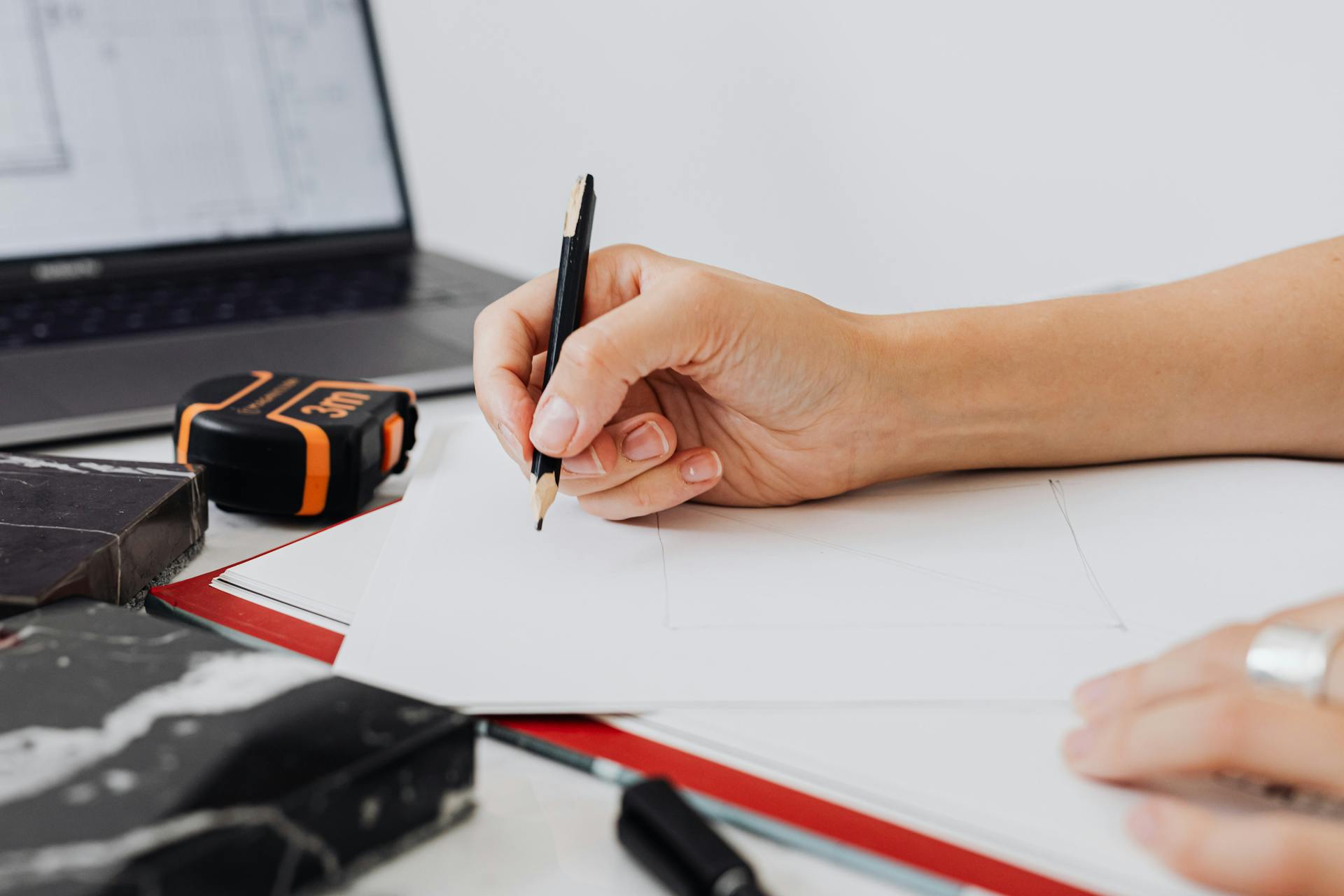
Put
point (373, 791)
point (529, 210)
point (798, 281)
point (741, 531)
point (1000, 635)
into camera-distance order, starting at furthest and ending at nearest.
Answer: point (529, 210) → point (798, 281) → point (741, 531) → point (1000, 635) → point (373, 791)

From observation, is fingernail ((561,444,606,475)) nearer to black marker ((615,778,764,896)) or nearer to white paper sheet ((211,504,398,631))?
white paper sheet ((211,504,398,631))

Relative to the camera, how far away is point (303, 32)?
1099 mm

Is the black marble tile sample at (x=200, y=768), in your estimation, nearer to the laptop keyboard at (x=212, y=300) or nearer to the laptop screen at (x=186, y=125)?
the laptop keyboard at (x=212, y=300)

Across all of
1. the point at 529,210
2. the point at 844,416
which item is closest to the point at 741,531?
the point at 844,416

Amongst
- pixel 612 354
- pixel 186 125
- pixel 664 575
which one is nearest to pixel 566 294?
pixel 612 354

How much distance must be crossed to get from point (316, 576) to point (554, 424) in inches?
5.1

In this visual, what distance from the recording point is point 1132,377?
617 mm

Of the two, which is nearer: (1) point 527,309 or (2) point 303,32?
(1) point 527,309

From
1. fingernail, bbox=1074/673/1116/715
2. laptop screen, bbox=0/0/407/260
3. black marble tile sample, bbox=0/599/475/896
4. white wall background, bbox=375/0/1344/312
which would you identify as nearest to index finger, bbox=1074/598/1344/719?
fingernail, bbox=1074/673/1116/715

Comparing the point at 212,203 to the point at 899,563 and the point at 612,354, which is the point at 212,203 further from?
the point at 899,563

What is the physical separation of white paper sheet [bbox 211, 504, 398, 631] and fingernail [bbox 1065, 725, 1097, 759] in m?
0.29

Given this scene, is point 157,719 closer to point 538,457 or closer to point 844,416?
point 538,457

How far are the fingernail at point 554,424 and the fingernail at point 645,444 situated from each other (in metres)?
0.05

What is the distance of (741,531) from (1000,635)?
158 mm
